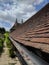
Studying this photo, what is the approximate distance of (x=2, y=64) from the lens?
11875 mm

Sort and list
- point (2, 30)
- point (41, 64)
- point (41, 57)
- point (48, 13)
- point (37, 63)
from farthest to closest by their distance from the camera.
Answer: point (2, 30) → point (48, 13) → point (41, 57) → point (37, 63) → point (41, 64)

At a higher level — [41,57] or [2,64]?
[41,57]

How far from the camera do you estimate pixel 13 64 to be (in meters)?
11.5

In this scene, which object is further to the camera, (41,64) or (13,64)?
(13,64)

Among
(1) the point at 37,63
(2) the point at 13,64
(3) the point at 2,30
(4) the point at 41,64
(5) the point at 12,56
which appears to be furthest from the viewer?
(3) the point at 2,30

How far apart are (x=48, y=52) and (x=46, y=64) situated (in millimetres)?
211

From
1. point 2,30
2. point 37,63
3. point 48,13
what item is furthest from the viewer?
point 2,30

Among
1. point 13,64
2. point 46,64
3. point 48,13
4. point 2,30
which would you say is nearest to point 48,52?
point 46,64

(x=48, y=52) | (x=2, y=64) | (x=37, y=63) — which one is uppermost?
(x=48, y=52)

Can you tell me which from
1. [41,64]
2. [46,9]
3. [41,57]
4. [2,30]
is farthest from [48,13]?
[2,30]

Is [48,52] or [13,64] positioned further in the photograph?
[13,64]

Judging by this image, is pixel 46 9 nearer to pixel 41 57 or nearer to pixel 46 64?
pixel 41 57

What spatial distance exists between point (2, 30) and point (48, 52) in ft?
307

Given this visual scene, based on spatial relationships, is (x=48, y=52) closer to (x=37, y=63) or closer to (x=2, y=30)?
(x=37, y=63)
